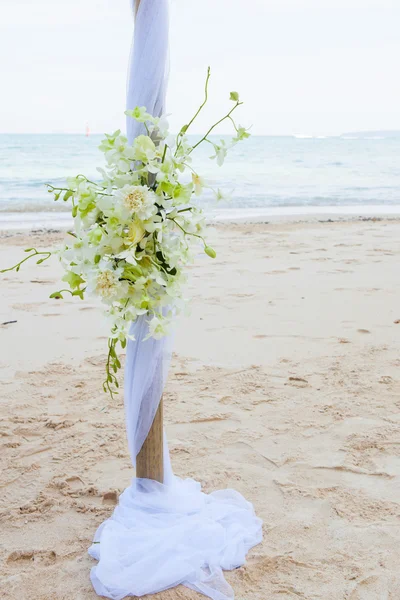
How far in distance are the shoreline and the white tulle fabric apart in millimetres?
8583

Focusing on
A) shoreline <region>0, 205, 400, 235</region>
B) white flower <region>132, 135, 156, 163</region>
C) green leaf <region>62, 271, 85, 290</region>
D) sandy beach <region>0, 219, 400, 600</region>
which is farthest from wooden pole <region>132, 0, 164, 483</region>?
shoreline <region>0, 205, 400, 235</region>

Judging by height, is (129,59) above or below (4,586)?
above

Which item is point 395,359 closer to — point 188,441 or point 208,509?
Result: point 188,441

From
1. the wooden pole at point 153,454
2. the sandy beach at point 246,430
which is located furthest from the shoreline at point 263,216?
the wooden pole at point 153,454

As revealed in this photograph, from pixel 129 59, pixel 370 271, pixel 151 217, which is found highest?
pixel 129 59

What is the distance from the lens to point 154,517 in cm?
245

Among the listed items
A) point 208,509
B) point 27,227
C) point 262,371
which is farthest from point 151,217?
point 27,227

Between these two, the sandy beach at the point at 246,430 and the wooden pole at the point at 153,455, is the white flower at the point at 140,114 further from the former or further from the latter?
the wooden pole at the point at 153,455

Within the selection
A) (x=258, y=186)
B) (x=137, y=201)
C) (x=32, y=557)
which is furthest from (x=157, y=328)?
(x=258, y=186)

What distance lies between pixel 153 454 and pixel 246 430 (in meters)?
1.05

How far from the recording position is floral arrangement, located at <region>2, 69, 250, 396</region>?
1976 millimetres

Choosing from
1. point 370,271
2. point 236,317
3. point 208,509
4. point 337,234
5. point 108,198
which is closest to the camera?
point 108,198

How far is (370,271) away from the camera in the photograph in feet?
22.3

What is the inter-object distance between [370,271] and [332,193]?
1247 cm
